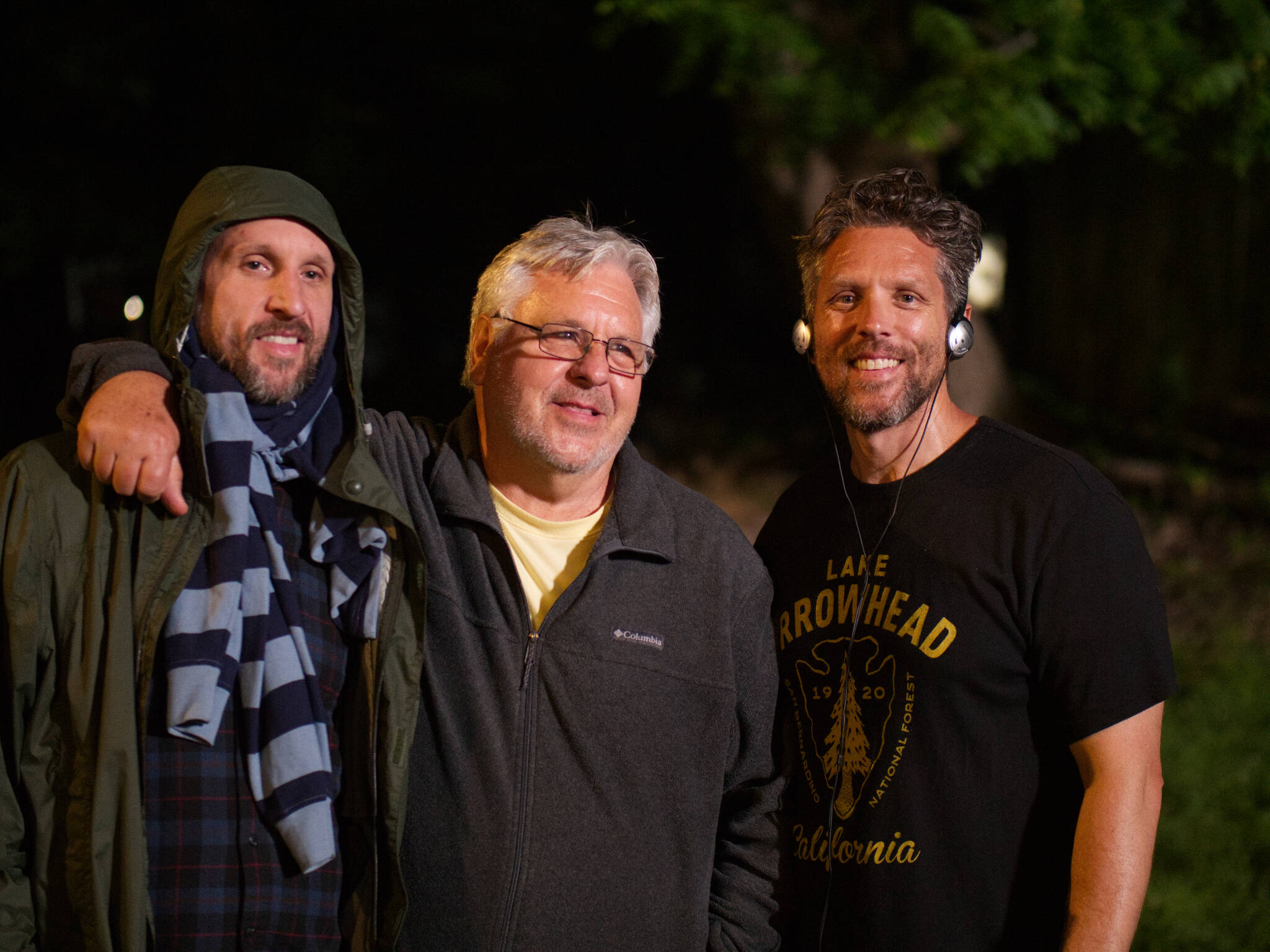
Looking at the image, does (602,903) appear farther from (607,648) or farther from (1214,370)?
(1214,370)

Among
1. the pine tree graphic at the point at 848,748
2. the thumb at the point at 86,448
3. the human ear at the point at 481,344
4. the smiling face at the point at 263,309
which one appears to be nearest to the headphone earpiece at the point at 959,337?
the pine tree graphic at the point at 848,748

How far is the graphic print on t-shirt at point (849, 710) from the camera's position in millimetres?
2318

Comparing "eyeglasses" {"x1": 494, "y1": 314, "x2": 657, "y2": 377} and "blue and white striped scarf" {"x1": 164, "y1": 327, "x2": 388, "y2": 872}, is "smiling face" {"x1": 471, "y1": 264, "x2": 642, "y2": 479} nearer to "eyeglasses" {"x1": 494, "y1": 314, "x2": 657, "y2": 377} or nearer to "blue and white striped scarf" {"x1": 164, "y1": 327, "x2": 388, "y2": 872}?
"eyeglasses" {"x1": 494, "y1": 314, "x2": 657, "y2": 377}

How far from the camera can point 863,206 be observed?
2500 millimetres

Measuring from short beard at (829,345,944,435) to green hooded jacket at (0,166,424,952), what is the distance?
3.52 ft

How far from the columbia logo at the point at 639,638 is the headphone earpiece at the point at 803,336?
0.86 meters

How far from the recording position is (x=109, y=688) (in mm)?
1886

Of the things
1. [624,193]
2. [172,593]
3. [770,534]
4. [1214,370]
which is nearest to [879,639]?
[770,534]

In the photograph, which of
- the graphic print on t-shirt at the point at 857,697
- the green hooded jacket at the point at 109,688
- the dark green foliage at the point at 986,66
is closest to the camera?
the green hooded jacket at the point at 109,688

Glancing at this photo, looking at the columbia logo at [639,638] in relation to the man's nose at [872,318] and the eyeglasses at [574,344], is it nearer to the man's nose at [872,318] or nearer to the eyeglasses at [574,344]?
the eyeglasses at [574,344]

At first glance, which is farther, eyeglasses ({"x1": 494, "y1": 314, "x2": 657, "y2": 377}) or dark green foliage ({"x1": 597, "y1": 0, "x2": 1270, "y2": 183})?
dark green foliage ({"x1": 597, "y1": 0, "x2": 1270, "y2": 183})

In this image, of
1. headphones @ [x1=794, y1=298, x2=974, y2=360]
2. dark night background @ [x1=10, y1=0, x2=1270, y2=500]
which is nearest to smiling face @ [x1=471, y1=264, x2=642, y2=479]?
headphones @ [x1=794, y1=298, x2=974, y2=360]

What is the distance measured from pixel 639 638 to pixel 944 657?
0.68m

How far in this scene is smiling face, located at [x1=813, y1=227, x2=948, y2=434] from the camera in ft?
7.87
